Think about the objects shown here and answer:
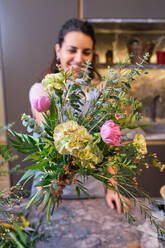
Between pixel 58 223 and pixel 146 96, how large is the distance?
6.19 feet

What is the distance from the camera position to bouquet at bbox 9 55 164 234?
0.51 meters

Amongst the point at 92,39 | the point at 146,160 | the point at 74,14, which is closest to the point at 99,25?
the point at 74,14

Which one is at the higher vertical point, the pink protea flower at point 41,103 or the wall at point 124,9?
the wall at point 124,9

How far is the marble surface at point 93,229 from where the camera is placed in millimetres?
647

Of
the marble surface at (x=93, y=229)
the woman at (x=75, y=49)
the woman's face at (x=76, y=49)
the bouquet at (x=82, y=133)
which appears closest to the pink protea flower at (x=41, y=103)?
the bouquet at (x=82, y=133)

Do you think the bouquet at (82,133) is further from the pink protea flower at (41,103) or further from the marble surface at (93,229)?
the marble surface at (93,229)

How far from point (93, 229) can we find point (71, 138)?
1.23 feet

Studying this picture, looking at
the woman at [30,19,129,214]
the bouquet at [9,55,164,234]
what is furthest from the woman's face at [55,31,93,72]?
the bouquet at [9,55,164,234]

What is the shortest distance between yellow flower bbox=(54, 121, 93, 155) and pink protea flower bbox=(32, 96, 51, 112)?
0.07 m

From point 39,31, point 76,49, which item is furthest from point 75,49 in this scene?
point 39,31

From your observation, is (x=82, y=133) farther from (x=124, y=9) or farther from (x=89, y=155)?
(x=124, y=9)

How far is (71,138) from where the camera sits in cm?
49

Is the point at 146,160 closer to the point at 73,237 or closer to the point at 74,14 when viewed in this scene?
the point at 73,237

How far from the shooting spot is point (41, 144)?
23.1 inches
